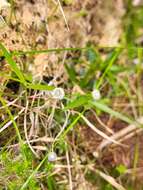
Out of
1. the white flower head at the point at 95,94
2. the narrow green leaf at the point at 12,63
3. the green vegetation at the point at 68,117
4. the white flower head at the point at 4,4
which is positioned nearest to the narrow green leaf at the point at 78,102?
the green vegetation at the point at 68,117

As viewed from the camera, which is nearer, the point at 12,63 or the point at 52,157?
the point at 12,63

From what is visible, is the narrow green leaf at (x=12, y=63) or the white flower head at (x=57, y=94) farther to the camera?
the white flower head at (x=57, y=94)

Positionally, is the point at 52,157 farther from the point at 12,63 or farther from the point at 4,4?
the point at 4,4

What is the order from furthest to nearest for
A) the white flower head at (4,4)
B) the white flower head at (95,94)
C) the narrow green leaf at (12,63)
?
the white flower head at (95,94)
the white flower head at (4,4)
the narrow green leaf at (12,63)

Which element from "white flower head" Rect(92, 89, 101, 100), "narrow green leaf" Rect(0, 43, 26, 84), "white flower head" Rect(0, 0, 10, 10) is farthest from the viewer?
"white flower head" Rect(92, 89, 101, 100)

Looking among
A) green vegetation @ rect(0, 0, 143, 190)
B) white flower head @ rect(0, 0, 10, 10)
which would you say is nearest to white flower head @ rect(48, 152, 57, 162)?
green vegetation @ rect(0, 0, 143, 190)

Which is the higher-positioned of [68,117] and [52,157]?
[68,117]

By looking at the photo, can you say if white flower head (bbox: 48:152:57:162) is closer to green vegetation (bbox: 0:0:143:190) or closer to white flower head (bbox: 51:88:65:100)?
green vegetation (bbox: 0:0:143:190)

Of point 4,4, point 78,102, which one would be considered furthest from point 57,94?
point 4,4

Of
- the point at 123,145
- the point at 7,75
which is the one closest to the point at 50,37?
the point at 7,75

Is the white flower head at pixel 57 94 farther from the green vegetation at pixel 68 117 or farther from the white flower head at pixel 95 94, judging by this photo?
the white flower head at pixel 95 94

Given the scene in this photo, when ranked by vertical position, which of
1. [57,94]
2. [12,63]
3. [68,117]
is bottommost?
[68,117]
